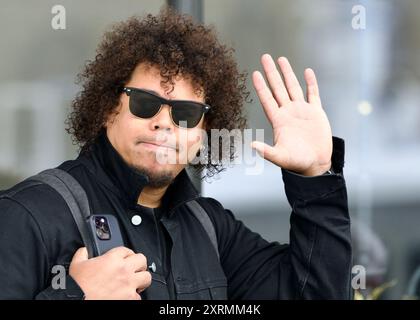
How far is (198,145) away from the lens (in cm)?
269

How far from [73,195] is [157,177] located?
0.91ft

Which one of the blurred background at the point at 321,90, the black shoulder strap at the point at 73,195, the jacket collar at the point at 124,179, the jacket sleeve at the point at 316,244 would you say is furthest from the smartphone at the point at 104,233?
the blurred background at the point at 321,90

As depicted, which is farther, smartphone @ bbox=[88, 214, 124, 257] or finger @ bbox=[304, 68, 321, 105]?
finger @ bbox=[304, 68, 321, 105]

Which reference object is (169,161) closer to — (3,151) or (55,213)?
(55,213)

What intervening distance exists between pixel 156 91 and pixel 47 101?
3.07m

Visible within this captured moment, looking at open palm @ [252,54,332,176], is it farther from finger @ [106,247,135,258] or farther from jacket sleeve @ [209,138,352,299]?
finger @ [106,247,135,258]

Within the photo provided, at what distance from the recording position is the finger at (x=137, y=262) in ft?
7.45

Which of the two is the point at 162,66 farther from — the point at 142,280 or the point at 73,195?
the point at 142,280

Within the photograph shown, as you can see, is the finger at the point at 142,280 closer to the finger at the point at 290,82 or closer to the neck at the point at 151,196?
the neck at the point at 151,196

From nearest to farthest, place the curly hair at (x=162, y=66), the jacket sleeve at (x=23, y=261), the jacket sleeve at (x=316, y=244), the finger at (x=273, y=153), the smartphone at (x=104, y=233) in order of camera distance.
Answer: the jacket sleeve at (x=23, y=261) < the smartphone at (x=104, y=233) < the finger at (x=273, y=153) < the jacket sleeve at (x=316, y=244) < the curly hair at (x=162, y=66)

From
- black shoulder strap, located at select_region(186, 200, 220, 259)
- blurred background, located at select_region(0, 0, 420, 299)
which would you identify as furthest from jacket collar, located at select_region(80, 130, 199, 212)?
blurred background, located at select_region(0, 0, 420, 299)

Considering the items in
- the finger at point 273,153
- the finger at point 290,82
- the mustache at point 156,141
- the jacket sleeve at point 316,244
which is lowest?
the jacket sleeve at point 316,244

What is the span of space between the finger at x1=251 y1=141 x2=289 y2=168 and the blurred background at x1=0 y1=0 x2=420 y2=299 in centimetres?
285

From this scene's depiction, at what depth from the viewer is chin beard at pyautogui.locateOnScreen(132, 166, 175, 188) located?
8.36 ft
